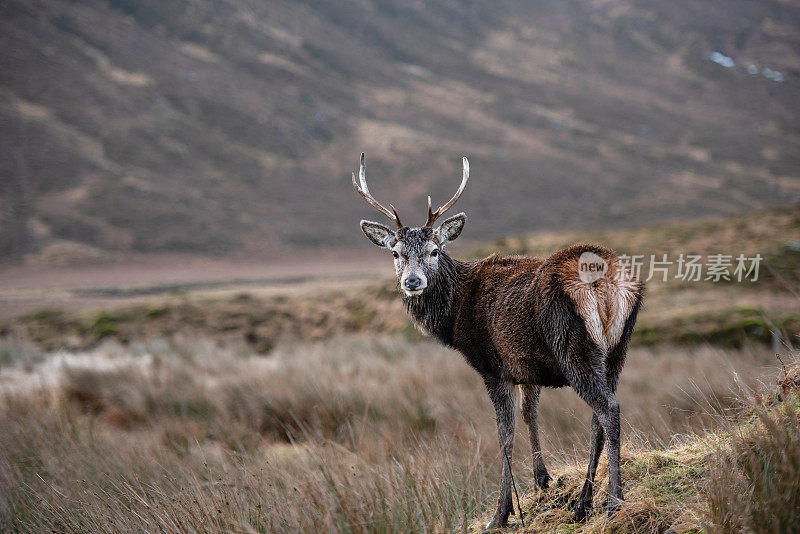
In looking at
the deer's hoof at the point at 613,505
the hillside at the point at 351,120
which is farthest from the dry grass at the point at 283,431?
the hillside at the point at 351,120

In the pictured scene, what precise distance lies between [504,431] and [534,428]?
27 cm

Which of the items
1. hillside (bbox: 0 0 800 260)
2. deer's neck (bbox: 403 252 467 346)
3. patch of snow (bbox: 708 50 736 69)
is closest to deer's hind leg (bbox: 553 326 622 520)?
deer's neck (bbox: 403 252 467 346)

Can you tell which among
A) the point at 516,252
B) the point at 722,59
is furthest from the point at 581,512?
the point at 722,59

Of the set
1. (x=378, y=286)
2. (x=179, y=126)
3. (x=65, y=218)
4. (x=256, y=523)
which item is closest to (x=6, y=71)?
(x=179, y=126)

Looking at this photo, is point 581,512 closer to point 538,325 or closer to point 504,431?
point 504,431

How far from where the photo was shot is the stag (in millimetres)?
3846

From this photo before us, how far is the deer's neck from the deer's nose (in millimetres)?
283

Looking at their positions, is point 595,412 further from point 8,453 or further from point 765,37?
point 765,37

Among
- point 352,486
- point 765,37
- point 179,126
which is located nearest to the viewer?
point 352,486

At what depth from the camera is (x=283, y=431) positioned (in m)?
8.69

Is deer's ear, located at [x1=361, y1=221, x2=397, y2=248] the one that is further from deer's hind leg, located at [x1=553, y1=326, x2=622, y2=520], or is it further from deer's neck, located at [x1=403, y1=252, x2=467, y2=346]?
deer's hind leg, located at [x1=553, y1=326, x2=622, y2=520]

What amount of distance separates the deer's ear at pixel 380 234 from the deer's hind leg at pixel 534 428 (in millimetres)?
1766

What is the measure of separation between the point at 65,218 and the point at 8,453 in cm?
4565

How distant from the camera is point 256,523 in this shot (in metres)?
3.89
